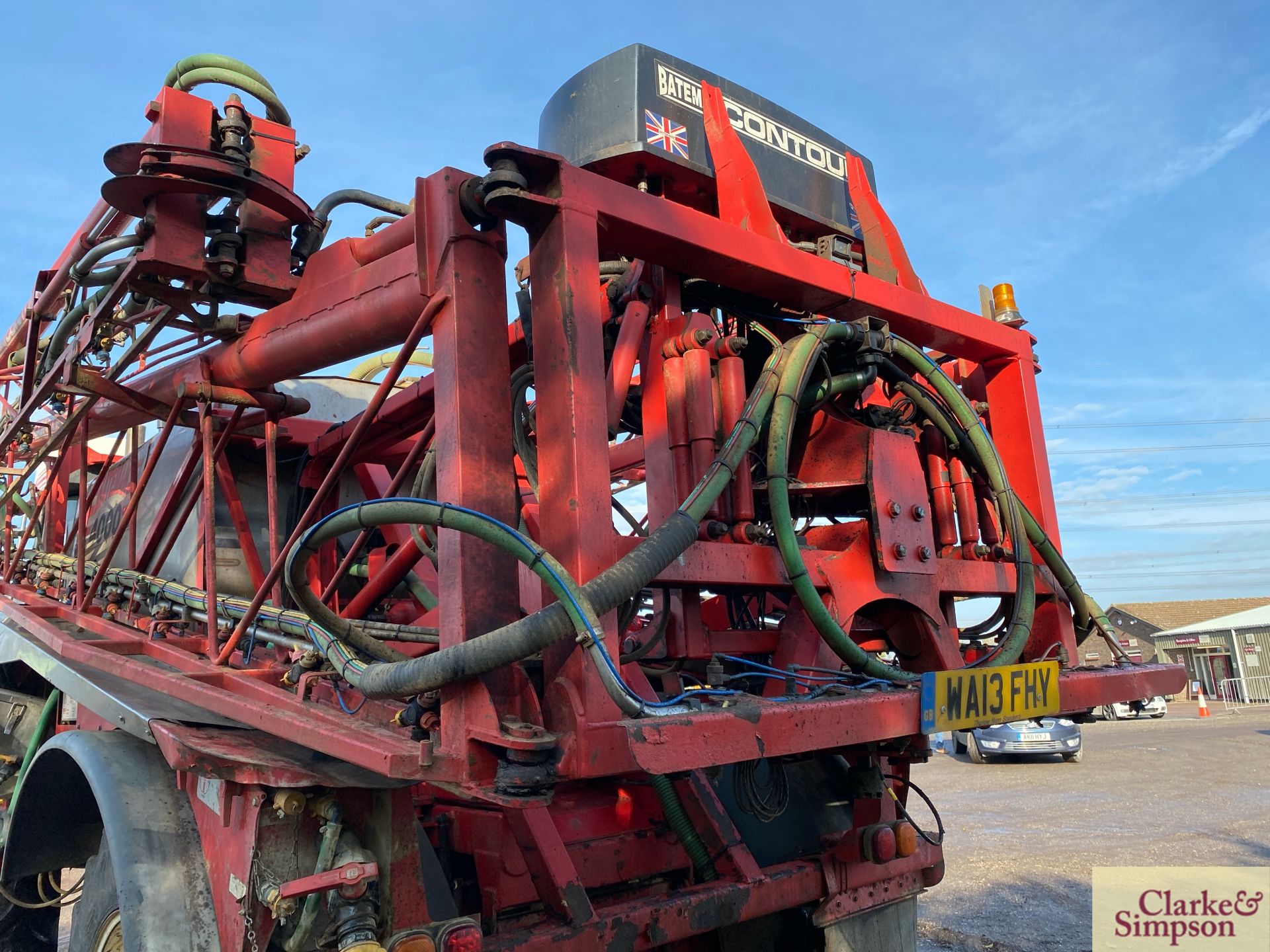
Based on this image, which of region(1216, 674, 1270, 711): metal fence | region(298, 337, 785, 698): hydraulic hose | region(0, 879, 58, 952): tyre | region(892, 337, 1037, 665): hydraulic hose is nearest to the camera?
region(298, 337, 785, 698): hydraulic hose

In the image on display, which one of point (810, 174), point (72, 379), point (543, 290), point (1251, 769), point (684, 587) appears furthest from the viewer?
point (1251, 769)

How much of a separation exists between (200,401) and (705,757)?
2469 mm

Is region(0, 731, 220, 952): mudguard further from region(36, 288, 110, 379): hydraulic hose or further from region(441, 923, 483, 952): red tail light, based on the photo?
region(36, 288, 110, 379): hydraulic hose

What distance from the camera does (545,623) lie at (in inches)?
86.6

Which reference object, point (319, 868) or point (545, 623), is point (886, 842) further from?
point (319, 868)

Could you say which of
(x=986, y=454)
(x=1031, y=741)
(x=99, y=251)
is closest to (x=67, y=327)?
(x=99, y=251)

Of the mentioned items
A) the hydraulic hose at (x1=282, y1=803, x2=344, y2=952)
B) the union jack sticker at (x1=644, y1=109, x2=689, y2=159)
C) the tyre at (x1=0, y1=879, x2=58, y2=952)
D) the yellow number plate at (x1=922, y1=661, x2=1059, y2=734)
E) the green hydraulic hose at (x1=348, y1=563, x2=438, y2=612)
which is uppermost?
the union jack sticker at (x1=644, y1=109, x2=689, y2=159)

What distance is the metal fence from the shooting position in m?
32.8

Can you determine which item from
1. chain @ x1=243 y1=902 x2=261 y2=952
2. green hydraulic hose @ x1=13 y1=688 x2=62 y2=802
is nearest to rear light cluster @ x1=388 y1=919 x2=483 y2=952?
chain @ x1=243 y1=902 x2=261 y2=952

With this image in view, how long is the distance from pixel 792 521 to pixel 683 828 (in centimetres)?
107

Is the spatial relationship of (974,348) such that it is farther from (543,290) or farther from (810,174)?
(543,290)

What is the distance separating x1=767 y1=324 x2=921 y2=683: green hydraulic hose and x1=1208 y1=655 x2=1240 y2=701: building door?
38.1 m

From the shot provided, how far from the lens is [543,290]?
2744 mm

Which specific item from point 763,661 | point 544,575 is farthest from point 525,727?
point 763,661
